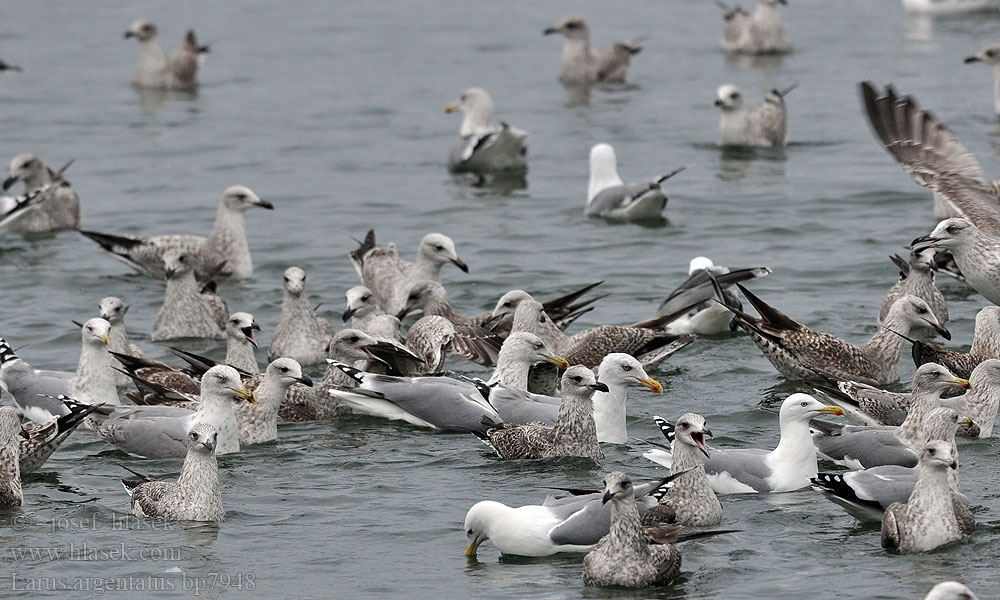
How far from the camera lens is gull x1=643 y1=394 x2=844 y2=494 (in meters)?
11.1

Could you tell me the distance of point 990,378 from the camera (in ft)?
39.3

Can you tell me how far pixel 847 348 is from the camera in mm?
13719

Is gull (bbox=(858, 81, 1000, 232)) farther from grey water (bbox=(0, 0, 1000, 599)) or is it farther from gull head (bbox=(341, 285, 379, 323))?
gull head (bbox=(341, 285, 379, 323))

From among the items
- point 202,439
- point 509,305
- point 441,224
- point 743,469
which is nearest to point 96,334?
point 202,439

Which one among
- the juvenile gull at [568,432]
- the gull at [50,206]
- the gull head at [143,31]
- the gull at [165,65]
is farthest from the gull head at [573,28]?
the juvenile gull at [568,432]

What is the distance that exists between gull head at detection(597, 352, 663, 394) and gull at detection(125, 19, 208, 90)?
19907 mm

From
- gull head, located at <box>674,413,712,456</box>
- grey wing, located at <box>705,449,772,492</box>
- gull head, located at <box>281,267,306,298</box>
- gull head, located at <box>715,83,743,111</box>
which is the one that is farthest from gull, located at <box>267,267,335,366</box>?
gull head, located at <box>715,83,743,111</box>

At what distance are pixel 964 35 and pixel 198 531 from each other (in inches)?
1005

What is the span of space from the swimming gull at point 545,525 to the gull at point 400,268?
6.31 meters

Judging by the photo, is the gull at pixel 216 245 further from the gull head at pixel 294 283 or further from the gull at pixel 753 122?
the gull at pixel 753 122

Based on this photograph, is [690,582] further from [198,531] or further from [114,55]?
[114,55]

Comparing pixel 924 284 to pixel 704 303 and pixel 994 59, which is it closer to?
pixel 704 303

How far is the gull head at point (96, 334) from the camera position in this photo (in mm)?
13547

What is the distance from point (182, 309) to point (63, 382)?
2410 mm
